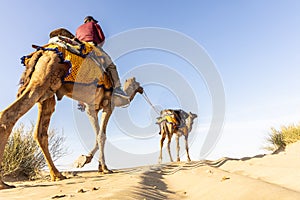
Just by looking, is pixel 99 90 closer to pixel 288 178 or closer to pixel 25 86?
pixel 25 86

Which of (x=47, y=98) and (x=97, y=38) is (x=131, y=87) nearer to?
(x=97, y=38)

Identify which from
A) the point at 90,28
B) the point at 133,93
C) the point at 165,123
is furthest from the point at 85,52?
the point at 165,123

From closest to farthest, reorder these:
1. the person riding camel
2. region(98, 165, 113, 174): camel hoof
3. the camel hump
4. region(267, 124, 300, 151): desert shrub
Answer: the camel hump
region(98, 165, 113, 174): camel hoof
the person riding camel
region(267, 124, 300, 151): desert shrub

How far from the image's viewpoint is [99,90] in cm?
580

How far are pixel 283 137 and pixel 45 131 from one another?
35.8 ft

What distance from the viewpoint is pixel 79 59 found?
15.9 ft

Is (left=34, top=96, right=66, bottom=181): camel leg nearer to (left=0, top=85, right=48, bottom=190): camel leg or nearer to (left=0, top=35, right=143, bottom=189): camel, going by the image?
(left=0, top=35, right=143, bottom=189): camel

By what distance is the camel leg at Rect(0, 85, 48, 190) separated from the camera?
3584 millimetres

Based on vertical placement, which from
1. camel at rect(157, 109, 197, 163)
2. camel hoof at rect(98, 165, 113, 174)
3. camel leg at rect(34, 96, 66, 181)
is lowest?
camel hoof at rect(98, 165, 113, 174)

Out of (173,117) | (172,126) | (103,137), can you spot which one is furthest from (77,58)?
(173,117)

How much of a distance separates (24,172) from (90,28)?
15.0 feet

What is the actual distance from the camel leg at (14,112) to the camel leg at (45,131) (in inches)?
38.2

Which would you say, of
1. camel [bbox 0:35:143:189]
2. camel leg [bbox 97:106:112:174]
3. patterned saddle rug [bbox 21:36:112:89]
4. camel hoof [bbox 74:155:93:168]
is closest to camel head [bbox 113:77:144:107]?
camel [bbox 0:35:143:189]

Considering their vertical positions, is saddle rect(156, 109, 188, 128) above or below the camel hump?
below
